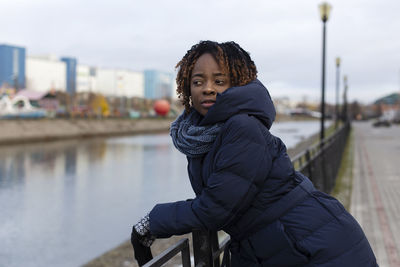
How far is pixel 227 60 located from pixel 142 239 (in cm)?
76

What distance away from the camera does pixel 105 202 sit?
10.5 m

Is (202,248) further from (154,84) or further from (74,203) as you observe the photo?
(154,84)

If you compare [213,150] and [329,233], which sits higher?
[213,150]

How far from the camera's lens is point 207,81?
5.25ft

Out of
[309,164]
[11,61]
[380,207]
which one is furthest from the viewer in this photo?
[11,61]

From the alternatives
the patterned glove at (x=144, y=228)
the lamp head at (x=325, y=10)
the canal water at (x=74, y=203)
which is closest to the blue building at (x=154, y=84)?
the canal water at (x=74, y=203)

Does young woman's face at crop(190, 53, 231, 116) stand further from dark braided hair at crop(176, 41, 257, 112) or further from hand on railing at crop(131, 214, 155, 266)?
hand on railing at crop(131, 214, 155, 266)

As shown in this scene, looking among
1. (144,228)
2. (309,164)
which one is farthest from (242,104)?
(309,164)

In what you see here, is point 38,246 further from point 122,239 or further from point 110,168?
point 110,168

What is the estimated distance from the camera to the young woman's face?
159 cm

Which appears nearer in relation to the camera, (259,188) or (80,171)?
(259,188)

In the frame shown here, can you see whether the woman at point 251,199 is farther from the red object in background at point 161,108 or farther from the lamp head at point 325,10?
the red object in background at point 161,108

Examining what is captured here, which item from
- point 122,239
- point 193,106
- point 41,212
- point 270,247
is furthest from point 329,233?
point 41,212

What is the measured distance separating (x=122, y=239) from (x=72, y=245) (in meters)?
0.86
